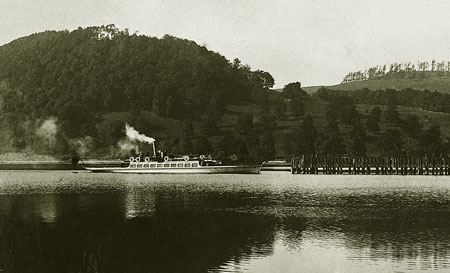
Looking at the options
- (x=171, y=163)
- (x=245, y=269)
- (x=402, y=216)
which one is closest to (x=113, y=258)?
(x=245, y=269)

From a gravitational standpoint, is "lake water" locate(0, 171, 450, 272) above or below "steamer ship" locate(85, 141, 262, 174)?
below

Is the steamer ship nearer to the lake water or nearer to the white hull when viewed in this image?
the white hull

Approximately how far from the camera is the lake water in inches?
1250

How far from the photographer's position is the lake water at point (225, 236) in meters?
31.8

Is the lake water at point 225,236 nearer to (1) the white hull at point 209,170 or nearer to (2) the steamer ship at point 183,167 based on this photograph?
(1) the white hull at point 209,170

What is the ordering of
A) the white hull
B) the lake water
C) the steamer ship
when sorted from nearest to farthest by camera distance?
1. the lake water
2. the white hull
3. the steamer ship

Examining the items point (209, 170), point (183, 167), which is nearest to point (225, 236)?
point (209, 170)

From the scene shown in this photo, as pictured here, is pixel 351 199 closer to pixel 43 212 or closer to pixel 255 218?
pixel 255 218

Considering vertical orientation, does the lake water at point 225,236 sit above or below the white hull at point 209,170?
Answer: below

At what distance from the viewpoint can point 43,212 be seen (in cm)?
5538

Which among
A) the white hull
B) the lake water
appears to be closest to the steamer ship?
the white hull

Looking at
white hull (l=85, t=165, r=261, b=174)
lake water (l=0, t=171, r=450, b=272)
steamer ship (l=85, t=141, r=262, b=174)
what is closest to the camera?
lake water (l=0, t=171, r=450, b=272)

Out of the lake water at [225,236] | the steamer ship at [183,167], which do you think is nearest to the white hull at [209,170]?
the steamer ship at [183,167]

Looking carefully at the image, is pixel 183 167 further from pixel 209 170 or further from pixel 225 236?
pixel 225 236
